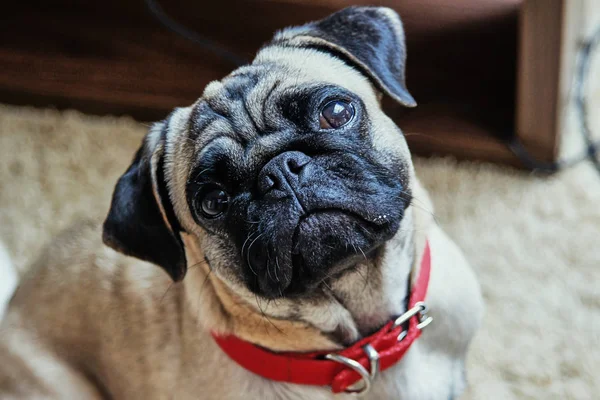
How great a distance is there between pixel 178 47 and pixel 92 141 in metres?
0.48

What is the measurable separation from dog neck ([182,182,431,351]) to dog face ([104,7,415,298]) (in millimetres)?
67

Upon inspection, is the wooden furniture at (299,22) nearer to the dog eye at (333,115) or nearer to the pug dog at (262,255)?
the pug dog at (262,255)

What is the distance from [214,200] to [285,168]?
0.56 feet

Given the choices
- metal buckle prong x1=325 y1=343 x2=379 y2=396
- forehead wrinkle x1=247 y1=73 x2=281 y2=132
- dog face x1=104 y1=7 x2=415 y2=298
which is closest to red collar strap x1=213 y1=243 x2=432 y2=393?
metal buckle prong x1=325 y1=343 x2=379 y2=396

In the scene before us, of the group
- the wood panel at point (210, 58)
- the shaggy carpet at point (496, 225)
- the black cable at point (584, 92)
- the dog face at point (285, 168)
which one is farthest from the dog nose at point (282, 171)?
the black cable at point (584, 92)

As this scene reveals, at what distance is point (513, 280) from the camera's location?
229 centimetres

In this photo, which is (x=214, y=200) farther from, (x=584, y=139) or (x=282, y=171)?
(x=584, y=139)

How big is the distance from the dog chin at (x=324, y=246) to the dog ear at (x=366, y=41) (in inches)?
12.6

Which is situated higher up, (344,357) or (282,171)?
(282,171)

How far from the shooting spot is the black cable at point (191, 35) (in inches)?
113

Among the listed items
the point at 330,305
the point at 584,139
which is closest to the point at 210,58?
the point at 584,139

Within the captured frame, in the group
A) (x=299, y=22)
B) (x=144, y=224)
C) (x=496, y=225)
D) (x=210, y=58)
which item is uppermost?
(x=144, y=224)

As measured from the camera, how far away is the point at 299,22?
9.02ft

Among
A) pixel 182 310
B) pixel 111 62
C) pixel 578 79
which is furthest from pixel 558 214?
pixel 111 62
